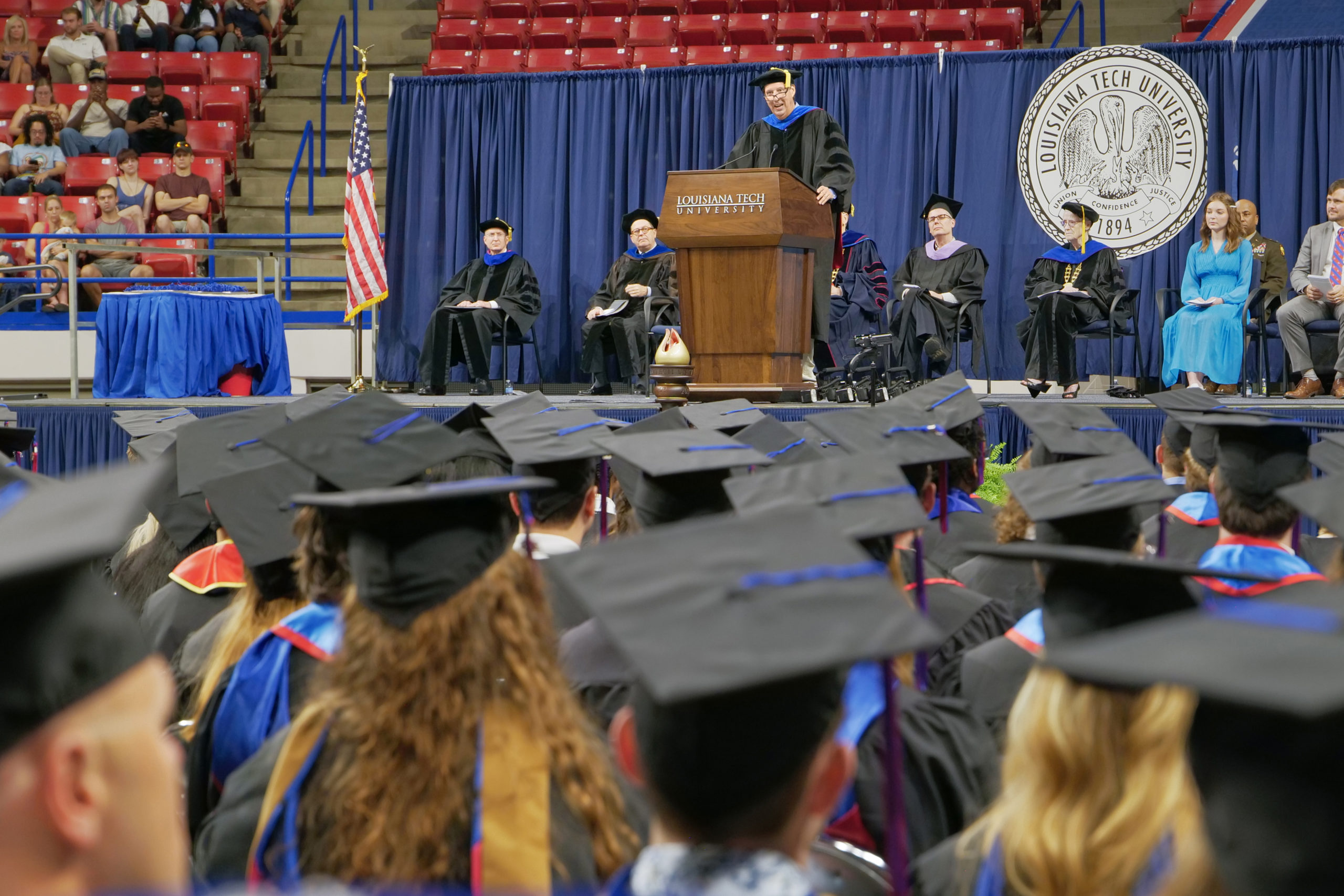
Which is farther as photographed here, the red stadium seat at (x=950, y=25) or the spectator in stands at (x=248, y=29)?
the spectator in stands at (x=248, y=29)

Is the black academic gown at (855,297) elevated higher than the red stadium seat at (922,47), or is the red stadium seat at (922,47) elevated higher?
the red stadium seat at (922,47)

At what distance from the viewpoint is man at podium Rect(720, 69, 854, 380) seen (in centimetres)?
841

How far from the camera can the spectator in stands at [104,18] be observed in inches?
510

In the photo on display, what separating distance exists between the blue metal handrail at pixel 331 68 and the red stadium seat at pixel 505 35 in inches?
53.8

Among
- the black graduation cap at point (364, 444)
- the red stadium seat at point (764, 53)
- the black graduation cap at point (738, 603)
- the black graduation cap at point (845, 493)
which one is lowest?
the black graduation cap at point (738, 603)

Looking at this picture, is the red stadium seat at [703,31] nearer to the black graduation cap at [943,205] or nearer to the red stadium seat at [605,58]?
the red stadium seat at [605,58]

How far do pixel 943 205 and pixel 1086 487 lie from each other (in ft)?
24.5

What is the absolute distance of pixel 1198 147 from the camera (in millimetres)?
9852

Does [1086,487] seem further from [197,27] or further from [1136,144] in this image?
[197,27]

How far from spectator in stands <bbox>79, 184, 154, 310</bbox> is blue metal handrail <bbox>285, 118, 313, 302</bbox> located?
46.8 inches

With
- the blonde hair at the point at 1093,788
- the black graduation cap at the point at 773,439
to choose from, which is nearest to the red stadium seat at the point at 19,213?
the black graduation cap at the point at 773,439

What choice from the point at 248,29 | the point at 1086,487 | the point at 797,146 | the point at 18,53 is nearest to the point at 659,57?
the point at 797,146

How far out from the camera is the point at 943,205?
31.3 ft

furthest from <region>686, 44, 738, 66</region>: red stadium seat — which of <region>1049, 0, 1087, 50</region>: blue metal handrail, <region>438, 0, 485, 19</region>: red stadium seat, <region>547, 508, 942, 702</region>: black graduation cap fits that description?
<region>547, 508, 942, 702</region>: black graduation cap
